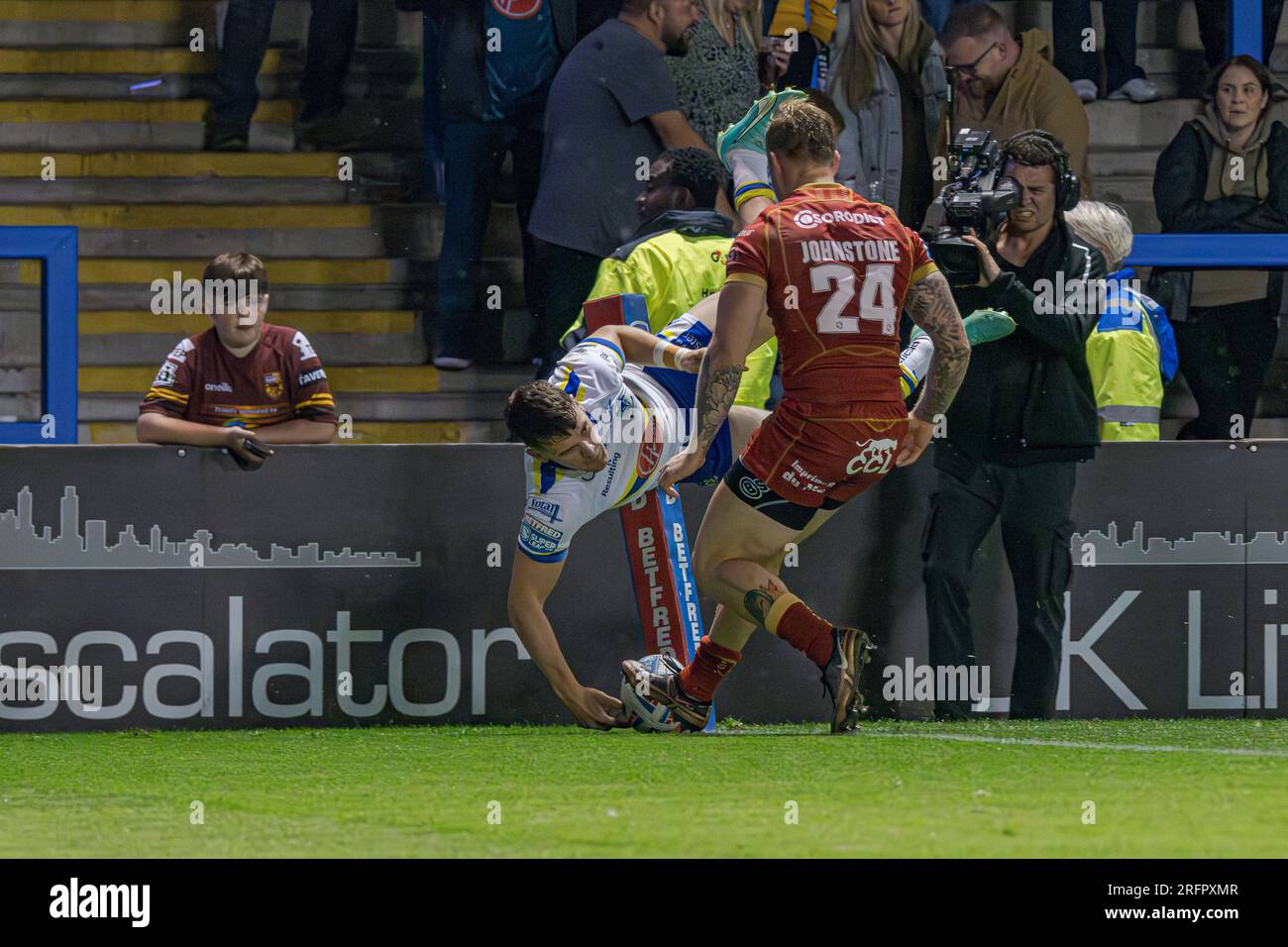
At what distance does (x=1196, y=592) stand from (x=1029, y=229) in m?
1.56

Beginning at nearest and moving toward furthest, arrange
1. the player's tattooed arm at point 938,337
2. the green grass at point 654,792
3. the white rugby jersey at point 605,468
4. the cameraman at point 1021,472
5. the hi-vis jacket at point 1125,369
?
the green grass at point 654,792
the player's tattooed arm at point 938,337
the white rugby jersey at point 605,468
the cameraman at point 1021,472
the hi-vis jacket at point 1125,369

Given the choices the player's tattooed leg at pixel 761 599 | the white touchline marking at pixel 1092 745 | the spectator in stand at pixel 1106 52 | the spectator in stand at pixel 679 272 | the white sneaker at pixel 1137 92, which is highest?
the spectator in stand at pixel 1106 52

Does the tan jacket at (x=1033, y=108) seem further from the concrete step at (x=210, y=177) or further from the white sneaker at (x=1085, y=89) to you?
the concrete step at (x=210, y=177)

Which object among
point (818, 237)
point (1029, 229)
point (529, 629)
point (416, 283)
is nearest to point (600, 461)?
point (529, 629)

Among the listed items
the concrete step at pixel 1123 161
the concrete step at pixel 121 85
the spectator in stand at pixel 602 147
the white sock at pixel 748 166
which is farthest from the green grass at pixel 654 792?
the concrete step at pixel 121 85

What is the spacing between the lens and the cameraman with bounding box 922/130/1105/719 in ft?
23.8

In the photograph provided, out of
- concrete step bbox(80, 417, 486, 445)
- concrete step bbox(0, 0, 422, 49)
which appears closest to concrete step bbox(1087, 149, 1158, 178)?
concrete step bbox(80, 417, 486, 445)

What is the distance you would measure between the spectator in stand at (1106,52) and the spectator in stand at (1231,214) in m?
0.41

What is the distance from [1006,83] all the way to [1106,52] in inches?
27.1

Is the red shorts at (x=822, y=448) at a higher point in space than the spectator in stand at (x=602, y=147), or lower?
lower

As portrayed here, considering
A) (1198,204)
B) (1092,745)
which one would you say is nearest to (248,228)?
(1198,204)

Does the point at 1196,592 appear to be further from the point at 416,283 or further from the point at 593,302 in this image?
the point at 416,283

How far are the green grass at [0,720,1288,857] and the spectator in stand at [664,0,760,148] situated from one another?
131 inches

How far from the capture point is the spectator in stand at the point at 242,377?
7.39 m
